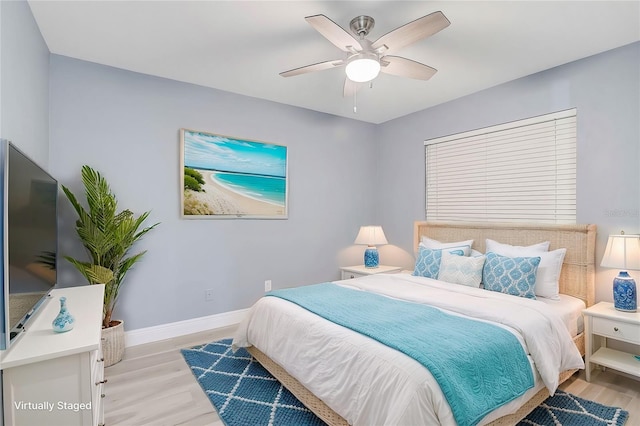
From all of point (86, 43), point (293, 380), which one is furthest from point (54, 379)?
point (86, 43)

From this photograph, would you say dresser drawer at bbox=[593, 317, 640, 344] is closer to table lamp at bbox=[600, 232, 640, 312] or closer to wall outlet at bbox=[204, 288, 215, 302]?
table lamp at bbox=[600, 232, 640, 312]

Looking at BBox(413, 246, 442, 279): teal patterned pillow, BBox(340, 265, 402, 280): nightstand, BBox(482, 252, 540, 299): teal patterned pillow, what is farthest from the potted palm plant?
BBox(482, 252, 540, 299): teal patterned pillow

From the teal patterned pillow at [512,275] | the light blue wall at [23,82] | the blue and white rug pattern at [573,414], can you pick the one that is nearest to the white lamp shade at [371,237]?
the teal patterned pillow at [512,275]

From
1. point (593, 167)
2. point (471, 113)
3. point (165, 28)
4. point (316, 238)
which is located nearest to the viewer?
point (165, 28)

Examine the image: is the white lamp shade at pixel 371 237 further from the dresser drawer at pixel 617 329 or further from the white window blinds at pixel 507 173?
the dresser drawer at pixel 617 329

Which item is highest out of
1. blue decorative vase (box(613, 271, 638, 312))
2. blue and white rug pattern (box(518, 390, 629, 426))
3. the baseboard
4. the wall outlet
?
blue decorative vase (box(613, 271, 638, 312))

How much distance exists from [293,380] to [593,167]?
9.62ft

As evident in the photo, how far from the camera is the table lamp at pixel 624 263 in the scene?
241cm

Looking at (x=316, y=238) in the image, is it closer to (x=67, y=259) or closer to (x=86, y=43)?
(x=67, y=259)

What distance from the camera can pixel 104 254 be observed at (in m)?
2.75

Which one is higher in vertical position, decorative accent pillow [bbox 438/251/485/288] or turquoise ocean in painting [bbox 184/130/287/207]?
turquoise ocean in painting [bbox 184/130/287/207]

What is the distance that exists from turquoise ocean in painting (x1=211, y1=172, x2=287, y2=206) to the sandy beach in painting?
5cm

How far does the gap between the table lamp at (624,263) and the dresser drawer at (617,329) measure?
19 centimetres

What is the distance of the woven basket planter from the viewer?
2703 millimetres
